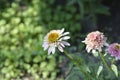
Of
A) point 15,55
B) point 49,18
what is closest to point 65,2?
point 49,18

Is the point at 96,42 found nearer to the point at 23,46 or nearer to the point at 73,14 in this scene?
the point at 23,46

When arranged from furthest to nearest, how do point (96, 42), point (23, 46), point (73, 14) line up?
point (73, 14)
point (23, 46)
point (96, 42)

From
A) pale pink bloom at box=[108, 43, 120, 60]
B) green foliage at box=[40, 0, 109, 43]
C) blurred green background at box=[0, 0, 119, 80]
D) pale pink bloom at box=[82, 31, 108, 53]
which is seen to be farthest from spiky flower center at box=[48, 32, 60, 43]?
green foliage at box=[40, 0, 109, 43]

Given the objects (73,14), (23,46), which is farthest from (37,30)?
(73,14)

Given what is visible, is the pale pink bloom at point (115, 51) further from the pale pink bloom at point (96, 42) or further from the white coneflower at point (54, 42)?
the white coneflower at point (54, 42)

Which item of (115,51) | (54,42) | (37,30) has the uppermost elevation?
(37,30)

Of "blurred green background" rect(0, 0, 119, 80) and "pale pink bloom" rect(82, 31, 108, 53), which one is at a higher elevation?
"blurred green background" rect(0, 0, 119, 80)

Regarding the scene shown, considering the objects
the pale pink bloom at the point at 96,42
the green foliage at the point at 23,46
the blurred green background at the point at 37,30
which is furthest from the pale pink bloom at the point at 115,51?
the green foliage at the point at 23,46

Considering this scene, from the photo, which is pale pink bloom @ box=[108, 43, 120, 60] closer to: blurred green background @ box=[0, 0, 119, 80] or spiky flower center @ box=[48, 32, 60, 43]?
spiky flower center @ box=[48, 32, 60, 43]
